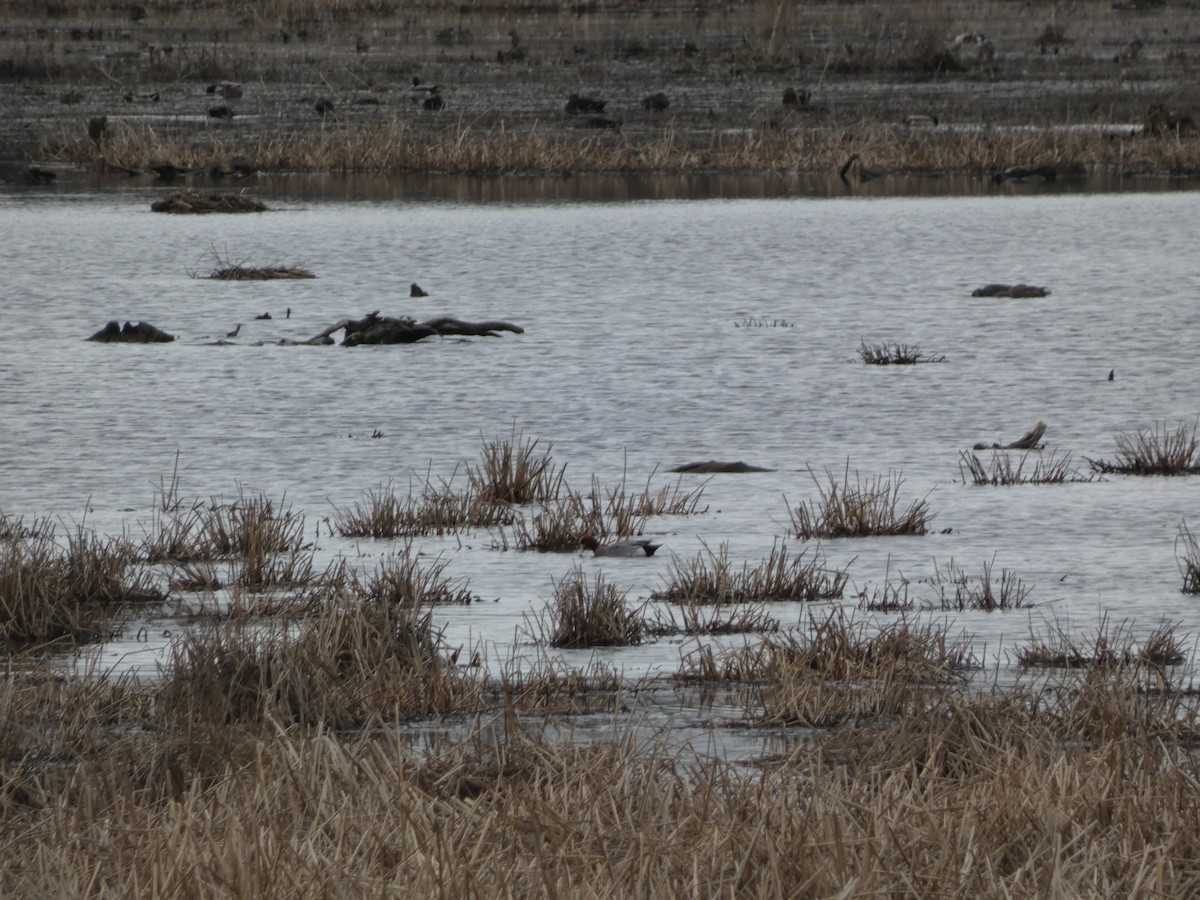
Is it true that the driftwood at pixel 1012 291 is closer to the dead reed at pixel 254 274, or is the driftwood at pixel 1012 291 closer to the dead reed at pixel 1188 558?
the dead reed at pixel 254 274

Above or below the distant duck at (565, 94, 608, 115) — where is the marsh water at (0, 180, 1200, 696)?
below

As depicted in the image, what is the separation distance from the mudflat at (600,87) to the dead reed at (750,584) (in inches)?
1018

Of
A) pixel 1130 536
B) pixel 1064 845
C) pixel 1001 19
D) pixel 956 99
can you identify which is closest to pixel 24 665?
pixel 1064 845

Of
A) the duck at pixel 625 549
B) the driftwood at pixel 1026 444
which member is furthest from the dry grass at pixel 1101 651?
the driftwood at pixel 1026 444

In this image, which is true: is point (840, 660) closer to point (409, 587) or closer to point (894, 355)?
point (409, 587)

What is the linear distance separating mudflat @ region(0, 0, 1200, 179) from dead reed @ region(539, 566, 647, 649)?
87.2 ft

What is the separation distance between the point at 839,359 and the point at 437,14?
55.7 m

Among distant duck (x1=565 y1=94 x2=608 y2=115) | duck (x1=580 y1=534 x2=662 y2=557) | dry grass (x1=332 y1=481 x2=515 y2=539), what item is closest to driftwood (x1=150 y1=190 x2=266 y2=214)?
distant duck (x1=565 y1=94 x2=608 y2=115)

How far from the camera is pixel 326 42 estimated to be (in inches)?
2368

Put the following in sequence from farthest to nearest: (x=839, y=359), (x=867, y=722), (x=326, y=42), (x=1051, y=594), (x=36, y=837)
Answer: (x=326, y=42)
(x=839, y=359)
(x=1051, y=594)
(x=867, y=722)
(x=36, y=837)

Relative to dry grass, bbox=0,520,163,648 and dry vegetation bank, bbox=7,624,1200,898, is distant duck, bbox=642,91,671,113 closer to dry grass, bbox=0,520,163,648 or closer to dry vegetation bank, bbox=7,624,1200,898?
Result: dry grass, bbox=0,520,163,648

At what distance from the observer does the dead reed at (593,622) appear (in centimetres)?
770

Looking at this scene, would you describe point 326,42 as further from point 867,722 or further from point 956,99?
point 867,722

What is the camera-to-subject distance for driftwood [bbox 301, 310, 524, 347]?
61.9 feet
